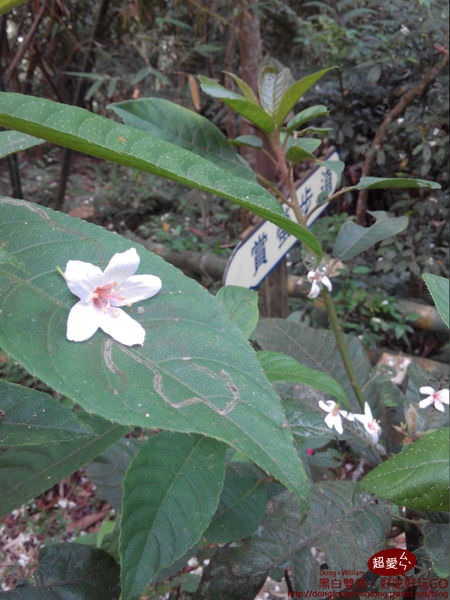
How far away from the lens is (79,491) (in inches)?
70.7

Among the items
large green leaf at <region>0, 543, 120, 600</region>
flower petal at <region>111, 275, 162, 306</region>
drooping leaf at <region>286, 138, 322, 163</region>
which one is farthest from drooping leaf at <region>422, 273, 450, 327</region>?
large green leaf at <region>0, 543, 120, 600</region>

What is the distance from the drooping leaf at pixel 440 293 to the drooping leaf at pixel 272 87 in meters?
0.29

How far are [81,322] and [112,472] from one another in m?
0.55

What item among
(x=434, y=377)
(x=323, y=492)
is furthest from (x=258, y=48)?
(x=323, y=492)

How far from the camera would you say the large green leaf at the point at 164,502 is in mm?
393

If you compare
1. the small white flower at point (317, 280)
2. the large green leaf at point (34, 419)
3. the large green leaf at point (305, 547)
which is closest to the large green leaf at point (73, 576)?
the large green leaf at point (305, 547)

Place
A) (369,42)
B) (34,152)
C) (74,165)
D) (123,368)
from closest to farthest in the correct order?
(123,368) → (369,42) → (34,152) → (74,165)

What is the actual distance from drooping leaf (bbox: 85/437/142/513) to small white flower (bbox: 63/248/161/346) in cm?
49

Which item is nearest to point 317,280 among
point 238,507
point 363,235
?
point 363,235

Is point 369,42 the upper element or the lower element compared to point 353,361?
upper

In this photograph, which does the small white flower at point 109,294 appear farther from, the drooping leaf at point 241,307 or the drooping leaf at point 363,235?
the drooping leaf at point 363,235

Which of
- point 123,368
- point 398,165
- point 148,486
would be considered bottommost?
point 398,165

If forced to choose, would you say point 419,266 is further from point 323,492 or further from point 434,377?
point 323,492

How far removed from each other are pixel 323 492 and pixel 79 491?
143 cm
